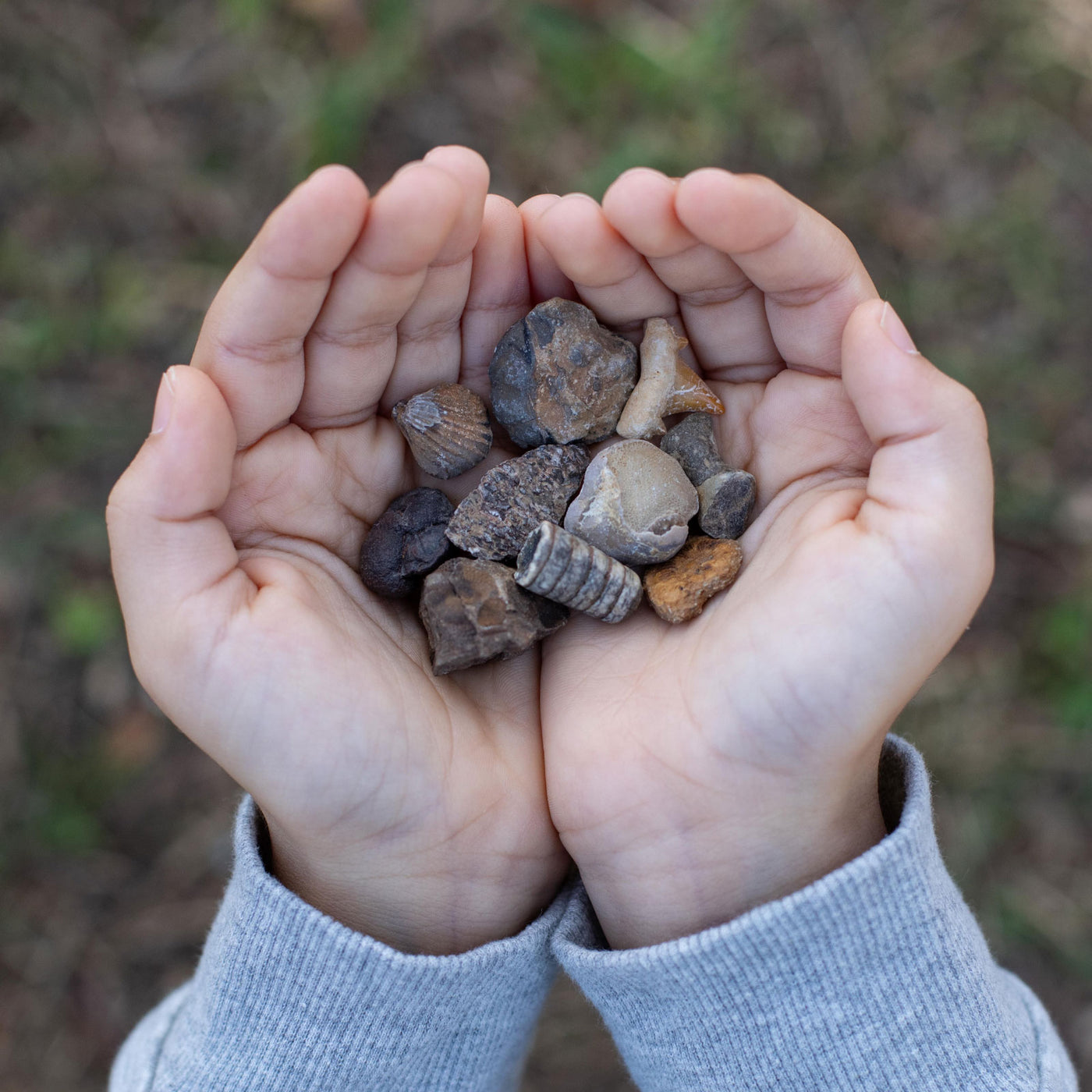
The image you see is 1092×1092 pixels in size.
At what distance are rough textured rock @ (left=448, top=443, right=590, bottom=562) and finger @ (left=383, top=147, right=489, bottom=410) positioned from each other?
0.90 feet

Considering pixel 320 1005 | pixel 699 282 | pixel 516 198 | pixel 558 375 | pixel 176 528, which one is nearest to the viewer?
pixel 176 528

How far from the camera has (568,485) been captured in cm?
244

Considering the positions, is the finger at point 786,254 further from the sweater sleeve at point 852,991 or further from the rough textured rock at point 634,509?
the sweater sleeve at point 852,991

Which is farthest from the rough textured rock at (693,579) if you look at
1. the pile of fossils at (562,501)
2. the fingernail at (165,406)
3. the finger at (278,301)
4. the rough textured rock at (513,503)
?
the fingernail at (165,406)

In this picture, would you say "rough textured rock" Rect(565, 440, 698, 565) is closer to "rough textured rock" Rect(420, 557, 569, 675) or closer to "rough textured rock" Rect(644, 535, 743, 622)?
"rough textured rock" Rect(644, 535, 743, 622)

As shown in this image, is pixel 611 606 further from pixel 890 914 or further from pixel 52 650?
pixel 52 650

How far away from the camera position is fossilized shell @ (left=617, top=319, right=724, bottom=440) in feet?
7.81

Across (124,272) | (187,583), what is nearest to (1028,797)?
(187,583)

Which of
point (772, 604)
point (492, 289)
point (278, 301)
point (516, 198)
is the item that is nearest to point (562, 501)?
point (492, 289)

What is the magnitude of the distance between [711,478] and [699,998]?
110cm

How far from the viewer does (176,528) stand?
6.22 feet

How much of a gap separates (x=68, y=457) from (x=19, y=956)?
5.37 ft

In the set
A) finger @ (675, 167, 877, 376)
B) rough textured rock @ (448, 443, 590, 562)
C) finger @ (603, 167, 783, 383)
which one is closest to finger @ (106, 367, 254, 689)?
rough textured rock @ (448, 443, 590, 562)

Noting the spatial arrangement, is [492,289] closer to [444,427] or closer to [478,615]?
[444,427]
